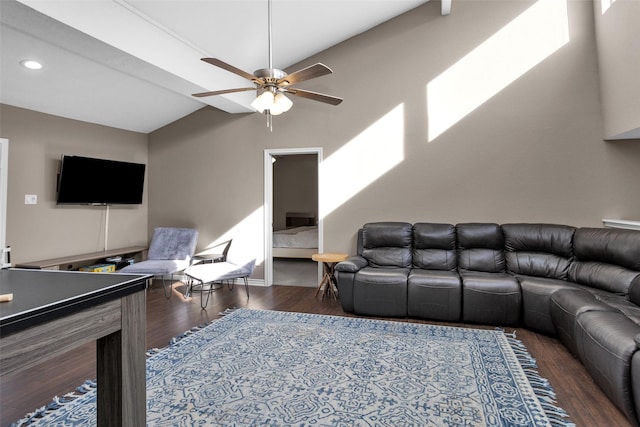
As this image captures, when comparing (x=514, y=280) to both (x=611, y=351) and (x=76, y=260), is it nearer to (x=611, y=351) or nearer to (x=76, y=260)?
(x=611, y=351)

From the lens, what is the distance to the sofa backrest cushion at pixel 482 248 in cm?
389

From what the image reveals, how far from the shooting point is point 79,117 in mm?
4633

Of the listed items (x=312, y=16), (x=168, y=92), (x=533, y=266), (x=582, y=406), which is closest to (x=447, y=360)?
(x=582, y=406)

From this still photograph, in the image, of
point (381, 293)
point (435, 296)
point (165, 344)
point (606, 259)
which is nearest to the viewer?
point (165, 344)

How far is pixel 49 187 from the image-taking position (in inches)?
171

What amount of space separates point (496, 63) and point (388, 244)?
2.68m

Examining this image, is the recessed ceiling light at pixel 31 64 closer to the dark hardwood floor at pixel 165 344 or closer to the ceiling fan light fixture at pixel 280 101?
the ceiling fan light fixture at pixel 280 101

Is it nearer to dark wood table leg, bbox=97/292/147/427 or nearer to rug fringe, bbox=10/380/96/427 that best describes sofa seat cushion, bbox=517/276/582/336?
dark wood table leg, bbox=97/292/147/427

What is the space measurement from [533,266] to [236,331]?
324 cm

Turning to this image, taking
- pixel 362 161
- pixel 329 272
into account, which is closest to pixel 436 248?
pixel 329 272

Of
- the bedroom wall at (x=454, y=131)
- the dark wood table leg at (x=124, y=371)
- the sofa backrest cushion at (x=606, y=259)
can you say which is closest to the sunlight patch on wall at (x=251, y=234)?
the bedroom wall at (x=454, y=131)

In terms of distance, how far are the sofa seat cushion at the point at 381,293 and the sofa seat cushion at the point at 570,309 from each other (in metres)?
1.33

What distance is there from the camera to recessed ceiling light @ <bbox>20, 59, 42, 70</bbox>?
333cm

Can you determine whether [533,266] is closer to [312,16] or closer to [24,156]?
[312,16]
